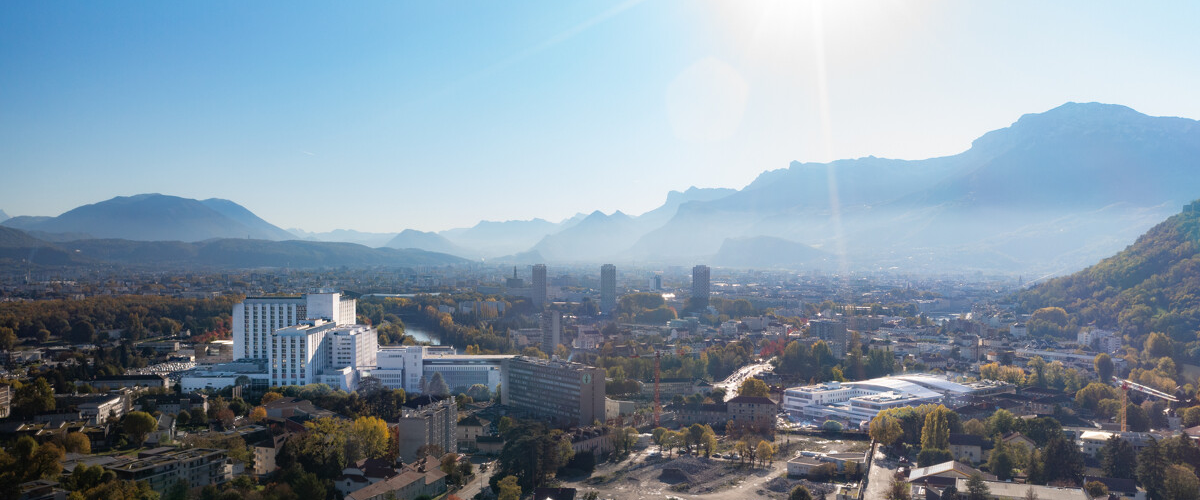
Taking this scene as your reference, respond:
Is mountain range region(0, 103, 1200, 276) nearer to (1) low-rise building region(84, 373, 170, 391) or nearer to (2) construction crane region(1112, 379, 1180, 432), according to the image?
(2) construction crane region(1112, 379, 1180, 432)

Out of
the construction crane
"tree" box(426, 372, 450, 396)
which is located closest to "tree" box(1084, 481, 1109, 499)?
the construction crane

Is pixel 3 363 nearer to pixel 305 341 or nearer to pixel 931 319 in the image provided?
pixel 305 341

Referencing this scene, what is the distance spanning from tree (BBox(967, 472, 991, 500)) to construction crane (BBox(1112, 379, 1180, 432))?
6827mm

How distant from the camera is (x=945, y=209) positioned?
309ft

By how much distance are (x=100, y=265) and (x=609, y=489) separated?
203 feet

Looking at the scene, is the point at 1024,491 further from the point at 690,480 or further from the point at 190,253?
the point at 190,253

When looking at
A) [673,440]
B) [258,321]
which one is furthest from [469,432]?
[258,321]

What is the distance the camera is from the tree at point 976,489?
422 inches

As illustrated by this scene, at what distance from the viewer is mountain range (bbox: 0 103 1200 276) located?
7731cm

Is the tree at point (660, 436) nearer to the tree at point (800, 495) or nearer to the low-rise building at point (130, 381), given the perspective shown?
the tree at point (800, 495)

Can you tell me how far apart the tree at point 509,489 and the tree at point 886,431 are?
23.0 ft

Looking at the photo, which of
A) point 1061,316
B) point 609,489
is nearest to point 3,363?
point 609,489

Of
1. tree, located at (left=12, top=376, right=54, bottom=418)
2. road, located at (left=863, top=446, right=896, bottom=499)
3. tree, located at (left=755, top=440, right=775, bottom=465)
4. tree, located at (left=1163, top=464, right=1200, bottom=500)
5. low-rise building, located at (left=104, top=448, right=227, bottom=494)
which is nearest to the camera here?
low-rise building, located at (left=104, top=448, right=227, bottom=494)

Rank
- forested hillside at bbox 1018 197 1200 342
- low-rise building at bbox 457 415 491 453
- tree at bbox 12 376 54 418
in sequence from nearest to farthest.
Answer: tree at bbox 12 376 54 418, low-rise building at bbox 457 415 491 453, forested hillside at bbox 1018 197 1200 342
